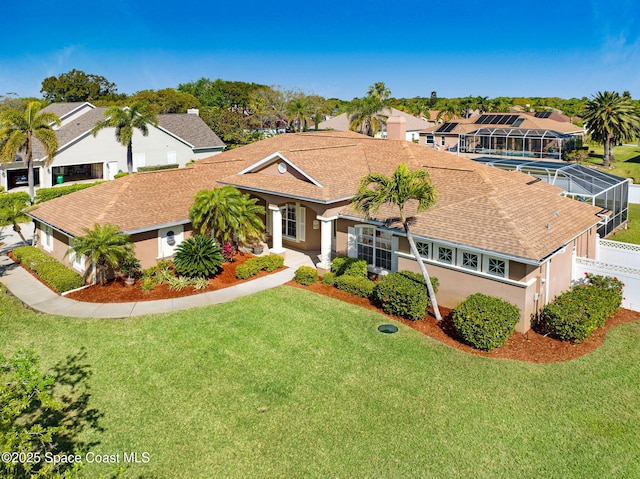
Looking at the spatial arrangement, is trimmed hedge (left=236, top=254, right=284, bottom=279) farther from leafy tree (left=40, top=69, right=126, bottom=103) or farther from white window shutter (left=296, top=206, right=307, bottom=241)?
leafy tree (left=40, top=69, right=126, bottom=103)

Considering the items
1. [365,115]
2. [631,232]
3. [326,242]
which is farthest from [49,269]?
[365,115]

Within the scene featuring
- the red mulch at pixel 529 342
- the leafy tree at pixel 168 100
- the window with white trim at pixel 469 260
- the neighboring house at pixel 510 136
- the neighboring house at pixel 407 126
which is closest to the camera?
the red mulch at pixel 529 342

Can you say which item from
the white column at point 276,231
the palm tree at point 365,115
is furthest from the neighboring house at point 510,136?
the white column at point 276,231

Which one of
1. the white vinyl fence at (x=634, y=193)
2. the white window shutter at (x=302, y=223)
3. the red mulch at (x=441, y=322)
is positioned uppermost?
the white vinyl fence at (x=634, y=193)

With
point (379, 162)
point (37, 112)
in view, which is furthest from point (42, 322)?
point (37, 112)

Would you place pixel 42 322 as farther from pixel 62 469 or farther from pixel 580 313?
pixel 580 313

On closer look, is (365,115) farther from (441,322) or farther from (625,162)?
(441,322)

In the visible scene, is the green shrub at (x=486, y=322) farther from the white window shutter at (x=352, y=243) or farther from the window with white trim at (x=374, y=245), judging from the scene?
the white window shutter at (x=352, y=243)
